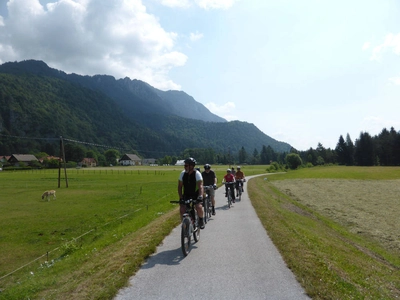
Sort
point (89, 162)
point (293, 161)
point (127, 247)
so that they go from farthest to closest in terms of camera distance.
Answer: point (89, 162)
point (293, 161)
point (127, 247)

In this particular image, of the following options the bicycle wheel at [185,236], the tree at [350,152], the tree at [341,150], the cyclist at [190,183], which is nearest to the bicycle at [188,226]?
the bicycle wheel at [185,236]

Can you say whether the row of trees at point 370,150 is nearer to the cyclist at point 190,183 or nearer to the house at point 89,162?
the cyclist at point 190,183

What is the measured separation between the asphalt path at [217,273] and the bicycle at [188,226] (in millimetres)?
253

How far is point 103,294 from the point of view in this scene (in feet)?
17.8

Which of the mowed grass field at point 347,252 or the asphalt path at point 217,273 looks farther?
the mowed grass field at point 347,252

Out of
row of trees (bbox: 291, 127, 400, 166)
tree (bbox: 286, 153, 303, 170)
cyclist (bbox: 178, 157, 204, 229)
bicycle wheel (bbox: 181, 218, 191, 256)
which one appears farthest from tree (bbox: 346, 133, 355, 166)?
bicycle wheel (bbox: 181, 218, 191, 256)

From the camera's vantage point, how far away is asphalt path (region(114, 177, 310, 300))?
18.4 ft

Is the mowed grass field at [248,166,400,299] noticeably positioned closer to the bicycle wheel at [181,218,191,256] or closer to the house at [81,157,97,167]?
the bicycle wheel at [181,218,191,256]

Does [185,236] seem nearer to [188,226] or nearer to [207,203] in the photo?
[188,226]

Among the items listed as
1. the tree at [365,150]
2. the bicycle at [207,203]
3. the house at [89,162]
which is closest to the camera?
the bicycle at [207,203]

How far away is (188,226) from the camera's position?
27.2ft

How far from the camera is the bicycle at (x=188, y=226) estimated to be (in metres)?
7.94

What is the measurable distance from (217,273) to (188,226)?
73.8 inches

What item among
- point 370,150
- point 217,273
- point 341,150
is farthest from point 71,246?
point 341,150
